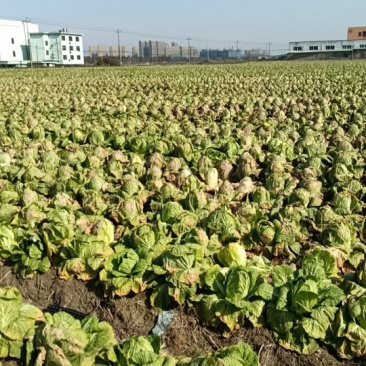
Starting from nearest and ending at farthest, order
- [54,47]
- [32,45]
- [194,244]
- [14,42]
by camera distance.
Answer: [194,244] → [14,42] → [32,45] → [54,47]

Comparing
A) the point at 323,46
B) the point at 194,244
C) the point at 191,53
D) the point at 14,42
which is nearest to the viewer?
the point at 194,244

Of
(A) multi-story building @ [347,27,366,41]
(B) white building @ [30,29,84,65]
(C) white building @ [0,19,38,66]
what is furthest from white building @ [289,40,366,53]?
(C) white building @ [0,19,38,66]

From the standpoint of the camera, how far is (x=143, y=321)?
13.4 feet

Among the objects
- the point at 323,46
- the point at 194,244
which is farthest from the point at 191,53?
the point at 194,244

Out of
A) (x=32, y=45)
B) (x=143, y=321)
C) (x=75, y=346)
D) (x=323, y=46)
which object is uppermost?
(x=32, y=45)

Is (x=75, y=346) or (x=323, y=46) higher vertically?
(x=323, y=46)

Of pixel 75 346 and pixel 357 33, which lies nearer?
pixel 75 346

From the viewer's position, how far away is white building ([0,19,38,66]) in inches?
3371

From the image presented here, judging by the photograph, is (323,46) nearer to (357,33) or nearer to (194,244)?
(357,33)

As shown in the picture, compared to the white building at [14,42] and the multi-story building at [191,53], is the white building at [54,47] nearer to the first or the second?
the white building at [14,42]

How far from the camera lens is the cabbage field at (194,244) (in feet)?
11.2

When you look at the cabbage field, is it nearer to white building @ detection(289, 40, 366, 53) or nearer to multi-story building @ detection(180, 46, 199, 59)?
multi-story building @ detection(180, 46, 199, 59)

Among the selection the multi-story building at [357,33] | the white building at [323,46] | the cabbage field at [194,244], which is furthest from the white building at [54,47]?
the cabbage field at [194,244]

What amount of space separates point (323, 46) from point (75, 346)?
109586 mm
